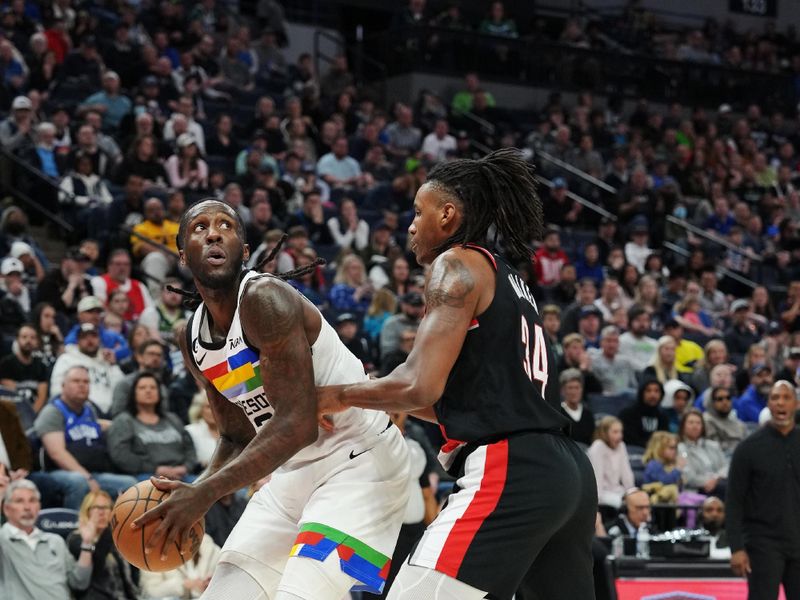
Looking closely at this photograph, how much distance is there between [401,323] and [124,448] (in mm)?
3125

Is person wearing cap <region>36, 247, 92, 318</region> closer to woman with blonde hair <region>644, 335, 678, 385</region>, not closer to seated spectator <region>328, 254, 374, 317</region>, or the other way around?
seated spectator <region>328, 254, 374, 317</region>

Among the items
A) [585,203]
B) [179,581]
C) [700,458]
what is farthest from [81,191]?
[585,203]

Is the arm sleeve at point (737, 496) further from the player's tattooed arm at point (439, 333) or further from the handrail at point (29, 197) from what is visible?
the handrail at point (29, 197)

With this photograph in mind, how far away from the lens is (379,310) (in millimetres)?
11969

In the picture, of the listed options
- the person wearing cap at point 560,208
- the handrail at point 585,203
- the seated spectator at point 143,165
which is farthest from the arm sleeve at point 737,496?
the handrail at point 585,203

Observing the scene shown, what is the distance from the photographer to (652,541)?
9.04 meters

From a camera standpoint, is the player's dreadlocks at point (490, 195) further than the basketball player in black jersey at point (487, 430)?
Yes

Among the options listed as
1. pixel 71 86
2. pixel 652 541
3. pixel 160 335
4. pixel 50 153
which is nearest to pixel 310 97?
pixel 71 86

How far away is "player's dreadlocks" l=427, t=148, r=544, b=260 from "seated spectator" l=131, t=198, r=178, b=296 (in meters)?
7.90

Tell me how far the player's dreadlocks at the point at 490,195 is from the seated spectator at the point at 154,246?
790 cm

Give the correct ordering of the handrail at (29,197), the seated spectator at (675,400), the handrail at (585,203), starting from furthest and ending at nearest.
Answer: the handrail at (585,203), the handrail at (29,197), the seated spectator at (675,400)

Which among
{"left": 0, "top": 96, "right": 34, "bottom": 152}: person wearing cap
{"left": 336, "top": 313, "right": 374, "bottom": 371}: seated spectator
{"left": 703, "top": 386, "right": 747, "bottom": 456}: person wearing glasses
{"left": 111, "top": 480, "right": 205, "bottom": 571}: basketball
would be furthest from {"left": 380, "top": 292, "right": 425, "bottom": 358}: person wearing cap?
{"left": 111, "top": 480, "right": 205, "bottom": 571}: basketball

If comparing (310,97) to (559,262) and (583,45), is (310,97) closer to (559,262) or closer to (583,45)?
(559,262)

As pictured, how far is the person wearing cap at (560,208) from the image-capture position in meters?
16.6
